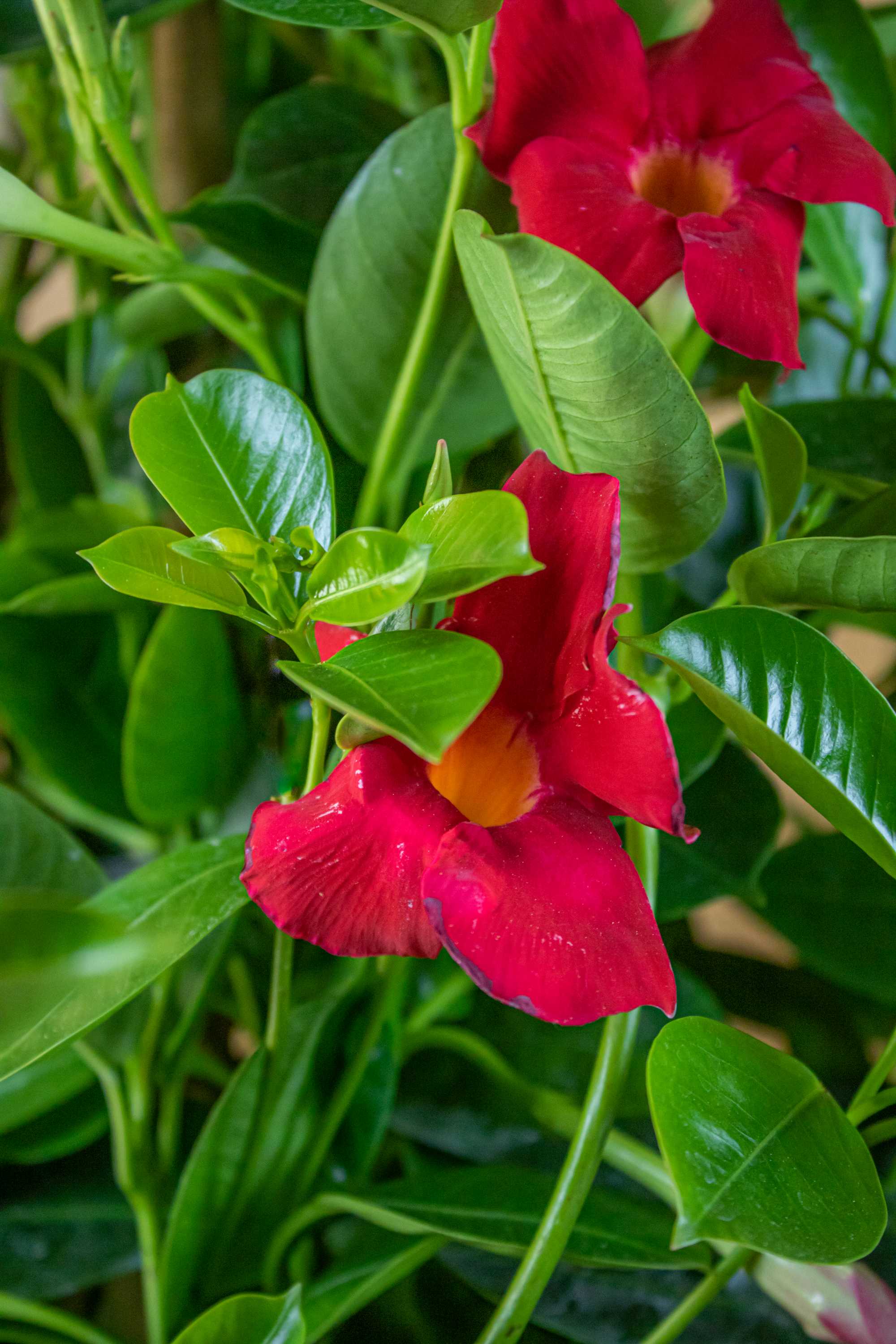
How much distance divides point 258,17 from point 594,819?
Answer: 26.8 inches

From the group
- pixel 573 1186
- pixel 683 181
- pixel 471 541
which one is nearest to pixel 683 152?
pixel 683 181

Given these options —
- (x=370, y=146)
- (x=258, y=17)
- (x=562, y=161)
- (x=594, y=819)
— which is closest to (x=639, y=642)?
(x=594, y=819)

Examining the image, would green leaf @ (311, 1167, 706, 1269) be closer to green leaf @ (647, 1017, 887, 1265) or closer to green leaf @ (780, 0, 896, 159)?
green leaf @ (647, 1017, 887, 1265)

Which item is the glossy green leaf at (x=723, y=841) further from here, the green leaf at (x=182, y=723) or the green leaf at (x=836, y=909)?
the green leaf at (x=182, y=723)

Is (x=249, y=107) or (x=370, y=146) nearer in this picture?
(x=370, y=146)

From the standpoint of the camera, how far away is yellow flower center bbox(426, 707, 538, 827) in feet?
0.95

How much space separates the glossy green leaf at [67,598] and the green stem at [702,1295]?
344 millimetres

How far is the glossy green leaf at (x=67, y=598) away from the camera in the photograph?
0.46 meters

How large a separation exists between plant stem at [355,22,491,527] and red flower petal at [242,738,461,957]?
0.16 metres

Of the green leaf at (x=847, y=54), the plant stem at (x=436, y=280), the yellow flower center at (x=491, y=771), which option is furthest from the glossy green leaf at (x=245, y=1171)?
the green leaf at (x=847, y=54)

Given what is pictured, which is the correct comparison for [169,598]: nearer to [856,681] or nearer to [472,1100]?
[856,681]

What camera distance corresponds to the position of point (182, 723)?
47cm

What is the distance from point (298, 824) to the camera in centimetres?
25

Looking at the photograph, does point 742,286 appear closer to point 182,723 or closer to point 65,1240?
point 182,723
